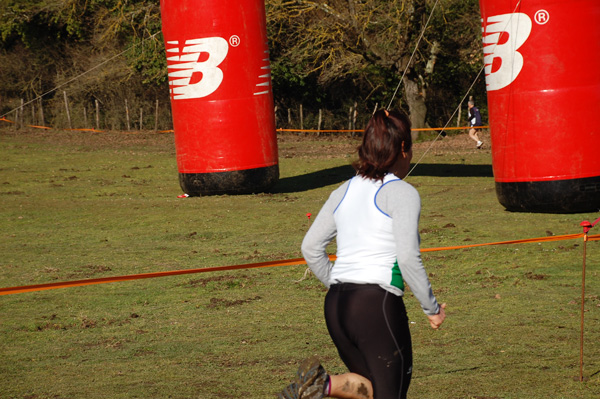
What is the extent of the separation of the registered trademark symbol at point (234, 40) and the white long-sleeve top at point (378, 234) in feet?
38.5

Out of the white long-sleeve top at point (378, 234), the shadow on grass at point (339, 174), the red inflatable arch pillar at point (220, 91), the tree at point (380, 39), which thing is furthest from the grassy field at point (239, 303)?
A: the tree at point (380, 39)

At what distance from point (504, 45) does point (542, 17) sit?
28.8 inches

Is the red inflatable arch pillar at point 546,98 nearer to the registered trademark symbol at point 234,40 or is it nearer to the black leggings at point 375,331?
the registered trademark symbol at point 234,40

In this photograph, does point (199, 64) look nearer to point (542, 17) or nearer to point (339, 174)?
point (339, 174)

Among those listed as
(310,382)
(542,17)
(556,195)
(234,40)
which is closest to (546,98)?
(542,17)

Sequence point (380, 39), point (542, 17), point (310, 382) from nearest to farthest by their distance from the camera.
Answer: point (310, 382)
point (542, 17)
point (380, 39)

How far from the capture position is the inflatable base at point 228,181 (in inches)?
614

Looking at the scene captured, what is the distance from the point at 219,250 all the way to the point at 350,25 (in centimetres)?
1897

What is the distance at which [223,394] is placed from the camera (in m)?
5.39

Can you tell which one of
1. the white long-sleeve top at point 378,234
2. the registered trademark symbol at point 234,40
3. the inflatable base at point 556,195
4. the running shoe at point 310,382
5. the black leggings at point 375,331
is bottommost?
the inflatable base at point 556,195

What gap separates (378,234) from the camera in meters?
3.67

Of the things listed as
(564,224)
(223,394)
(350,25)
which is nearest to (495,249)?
(564,224)

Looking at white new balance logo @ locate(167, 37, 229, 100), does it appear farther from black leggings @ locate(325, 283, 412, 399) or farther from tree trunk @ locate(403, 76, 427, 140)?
tree trunk @ locate(403, 76, 427, 140)

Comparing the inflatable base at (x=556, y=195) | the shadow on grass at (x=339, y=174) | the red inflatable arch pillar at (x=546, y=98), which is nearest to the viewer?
the red inflatable arch pillar at (x=546, y=98)
